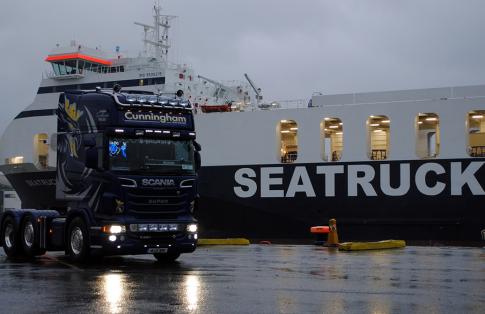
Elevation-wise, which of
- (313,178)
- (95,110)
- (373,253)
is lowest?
(373,253)

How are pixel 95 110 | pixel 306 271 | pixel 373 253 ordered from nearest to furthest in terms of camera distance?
pixel 306 271, pixel 95 110, pixel 373 253

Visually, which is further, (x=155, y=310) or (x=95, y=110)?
(x=95, y=110)

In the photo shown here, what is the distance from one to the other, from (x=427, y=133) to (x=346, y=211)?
6018mm

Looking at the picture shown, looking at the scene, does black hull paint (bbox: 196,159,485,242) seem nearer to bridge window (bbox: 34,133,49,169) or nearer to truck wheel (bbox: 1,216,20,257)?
bridge window (bbox: 34,133,49,169)

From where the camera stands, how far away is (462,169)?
2428cm

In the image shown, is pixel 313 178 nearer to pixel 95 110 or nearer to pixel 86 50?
pixel 95 110

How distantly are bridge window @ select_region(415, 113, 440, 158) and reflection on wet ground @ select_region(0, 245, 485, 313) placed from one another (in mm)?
10140

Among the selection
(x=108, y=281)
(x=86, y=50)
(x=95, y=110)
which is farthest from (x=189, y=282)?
(x=86, y=50)

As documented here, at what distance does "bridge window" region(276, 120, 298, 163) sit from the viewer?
89.9ft

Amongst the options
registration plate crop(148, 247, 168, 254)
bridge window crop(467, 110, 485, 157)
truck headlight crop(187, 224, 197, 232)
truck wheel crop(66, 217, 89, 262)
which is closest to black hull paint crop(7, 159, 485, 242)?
bridge window crop(467, 110, 485, 157)

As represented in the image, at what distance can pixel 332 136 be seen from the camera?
3103 cm

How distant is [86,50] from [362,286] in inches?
1095

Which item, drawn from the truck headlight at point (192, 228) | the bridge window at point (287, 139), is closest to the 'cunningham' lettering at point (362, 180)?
the bridge window at point (287, 139)

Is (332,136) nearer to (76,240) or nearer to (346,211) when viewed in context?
(346,211)
